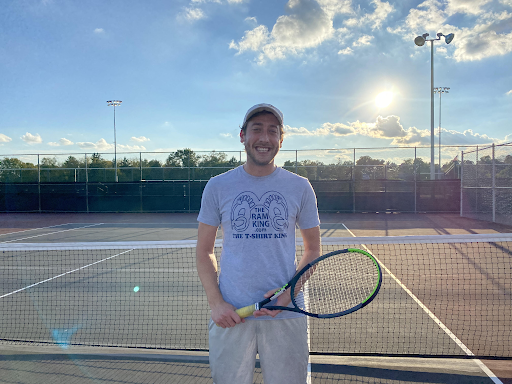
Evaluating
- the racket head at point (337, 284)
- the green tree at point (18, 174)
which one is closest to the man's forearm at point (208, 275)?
the racket head at point (337, 284)

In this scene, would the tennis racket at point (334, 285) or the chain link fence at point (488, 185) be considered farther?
the chain link fence at point (488, 185)

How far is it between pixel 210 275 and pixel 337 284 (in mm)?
951

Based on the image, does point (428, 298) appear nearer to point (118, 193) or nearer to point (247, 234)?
point (247, 234)

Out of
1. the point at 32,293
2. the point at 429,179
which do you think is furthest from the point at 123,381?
the point at 429,179

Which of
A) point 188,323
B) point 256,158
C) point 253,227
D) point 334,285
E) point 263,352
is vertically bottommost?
point 188,323

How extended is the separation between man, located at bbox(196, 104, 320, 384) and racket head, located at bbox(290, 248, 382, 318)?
119 mm

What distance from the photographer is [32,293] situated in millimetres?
5922

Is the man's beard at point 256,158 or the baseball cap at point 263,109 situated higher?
the baseball cap at point 263,109

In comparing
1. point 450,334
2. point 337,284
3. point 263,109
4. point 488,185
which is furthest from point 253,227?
point 488,185

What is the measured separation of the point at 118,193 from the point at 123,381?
21631mm

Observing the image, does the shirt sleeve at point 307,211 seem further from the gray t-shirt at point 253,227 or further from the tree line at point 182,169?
the tree line at point 182,169

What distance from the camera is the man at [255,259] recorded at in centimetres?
188

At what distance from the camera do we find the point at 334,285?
248 centimetres

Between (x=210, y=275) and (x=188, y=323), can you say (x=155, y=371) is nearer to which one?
(x=188, y=323)
